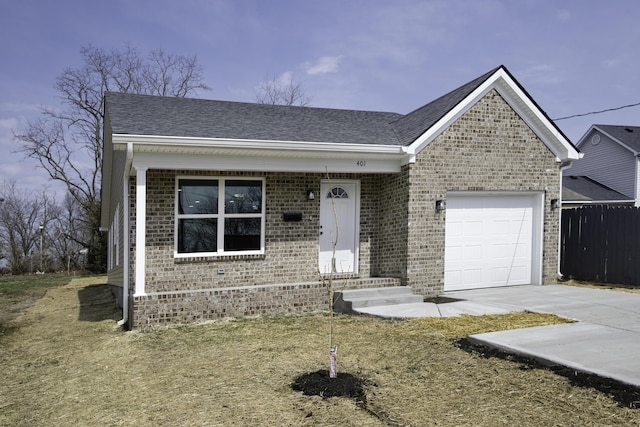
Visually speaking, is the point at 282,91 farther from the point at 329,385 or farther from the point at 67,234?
the point at 329,385

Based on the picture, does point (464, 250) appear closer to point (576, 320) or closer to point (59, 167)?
A: point (576, 320)

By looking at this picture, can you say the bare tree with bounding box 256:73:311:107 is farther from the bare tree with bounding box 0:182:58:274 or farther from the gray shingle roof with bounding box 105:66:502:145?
the gray shingle roof with bounding box 105:66:502:145

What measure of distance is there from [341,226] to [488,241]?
11.1 ft

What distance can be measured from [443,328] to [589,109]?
19.2 metres

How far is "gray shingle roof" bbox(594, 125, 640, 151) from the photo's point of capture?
80.3 feet

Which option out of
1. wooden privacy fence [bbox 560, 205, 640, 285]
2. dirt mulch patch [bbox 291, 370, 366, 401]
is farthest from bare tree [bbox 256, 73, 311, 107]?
dirt mulch patch [bbox 291, 370, 366, 401]

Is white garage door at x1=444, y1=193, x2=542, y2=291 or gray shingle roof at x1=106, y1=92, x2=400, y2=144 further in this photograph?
white garage door at x1=444, y1=193, x2=542, y2=291

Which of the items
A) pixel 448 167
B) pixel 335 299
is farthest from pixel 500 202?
pixel 335 299

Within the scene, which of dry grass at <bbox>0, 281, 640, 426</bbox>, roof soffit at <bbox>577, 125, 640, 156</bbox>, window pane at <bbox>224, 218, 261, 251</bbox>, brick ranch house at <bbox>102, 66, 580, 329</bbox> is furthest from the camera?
roof soffit at <bbox>577, 125, 640, 156</bbox>

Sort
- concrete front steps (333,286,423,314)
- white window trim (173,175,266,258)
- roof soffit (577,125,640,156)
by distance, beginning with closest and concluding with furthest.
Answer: concrete front steps (333,286,423,314)
white window trim (173,175,266,258)
roof soffit (577,125,640,156)

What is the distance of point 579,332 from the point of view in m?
6.37

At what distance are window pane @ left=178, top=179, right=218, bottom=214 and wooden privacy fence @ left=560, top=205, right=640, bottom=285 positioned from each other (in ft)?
31.7

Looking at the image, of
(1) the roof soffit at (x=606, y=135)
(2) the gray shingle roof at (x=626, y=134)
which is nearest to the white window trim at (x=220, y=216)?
(1) the roof soffit at (x=606, y=135)

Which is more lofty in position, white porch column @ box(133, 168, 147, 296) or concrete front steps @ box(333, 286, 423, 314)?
white porch column @ box(133, 168, 147, 296)
